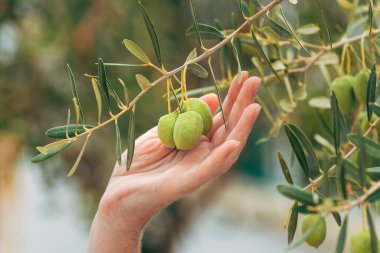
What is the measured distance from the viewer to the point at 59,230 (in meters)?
9.29

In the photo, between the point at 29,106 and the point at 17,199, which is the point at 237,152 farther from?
the point at 17,199

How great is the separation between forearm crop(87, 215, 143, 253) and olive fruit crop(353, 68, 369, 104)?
40 cm

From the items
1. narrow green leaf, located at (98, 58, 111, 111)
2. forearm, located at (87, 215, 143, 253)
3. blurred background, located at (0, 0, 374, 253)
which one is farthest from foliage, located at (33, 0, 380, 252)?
blurred background, located at (0, 0, 374, 253)

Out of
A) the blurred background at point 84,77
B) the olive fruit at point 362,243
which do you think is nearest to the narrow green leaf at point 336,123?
the olive fruit at point 362,243

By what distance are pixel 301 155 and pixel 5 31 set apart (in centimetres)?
323

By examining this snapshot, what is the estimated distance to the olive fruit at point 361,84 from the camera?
41.7 inches

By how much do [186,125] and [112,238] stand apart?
14.0 inches

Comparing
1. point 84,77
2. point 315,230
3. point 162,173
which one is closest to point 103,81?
point 162,173

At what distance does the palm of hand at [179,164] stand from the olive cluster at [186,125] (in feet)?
0.09

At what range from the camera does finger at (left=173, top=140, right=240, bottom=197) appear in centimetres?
90

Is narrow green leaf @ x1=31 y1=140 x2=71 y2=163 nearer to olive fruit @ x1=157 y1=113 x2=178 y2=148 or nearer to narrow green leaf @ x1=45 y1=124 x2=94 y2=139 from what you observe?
narrow green leaf @ x1=45 y1=124 x2=94 y2=139

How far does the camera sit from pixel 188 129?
2.93 feet

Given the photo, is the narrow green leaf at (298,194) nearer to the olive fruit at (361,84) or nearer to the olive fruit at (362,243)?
the olive fruit at (362,243)

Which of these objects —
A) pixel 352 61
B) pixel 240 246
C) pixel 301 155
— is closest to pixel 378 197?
pixel 301 155
